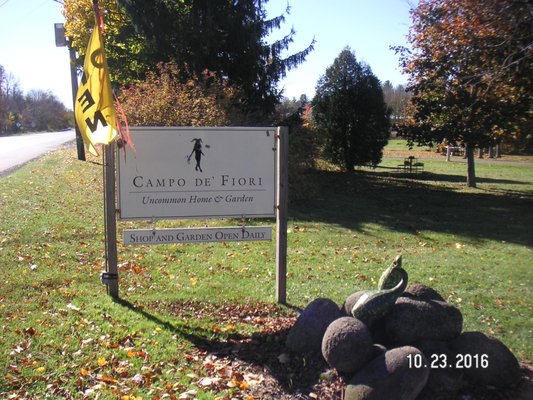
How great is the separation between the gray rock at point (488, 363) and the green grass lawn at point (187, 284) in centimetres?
86

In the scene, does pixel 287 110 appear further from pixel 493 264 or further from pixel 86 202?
pixel 493 264

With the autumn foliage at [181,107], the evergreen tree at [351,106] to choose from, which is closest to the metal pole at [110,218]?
the autumn foliage at [181,107]

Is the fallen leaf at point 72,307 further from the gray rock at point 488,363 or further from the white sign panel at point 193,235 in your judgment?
the gray rock at point 488,363

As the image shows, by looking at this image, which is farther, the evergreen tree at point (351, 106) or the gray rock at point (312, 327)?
the evergreen tree at point (351, 106)

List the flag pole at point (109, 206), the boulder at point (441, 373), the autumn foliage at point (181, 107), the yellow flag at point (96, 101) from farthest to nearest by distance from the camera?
1. the autumn foliage at point (181, 107)
2. the flag pole at point (109, 206)
3. the yellow flag at point (96, 101)
4. the boulder at point (441, 373)

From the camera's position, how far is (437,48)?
44.7 feet

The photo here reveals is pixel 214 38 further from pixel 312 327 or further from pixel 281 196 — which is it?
pixel 312 327

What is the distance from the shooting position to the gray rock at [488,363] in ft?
12.8

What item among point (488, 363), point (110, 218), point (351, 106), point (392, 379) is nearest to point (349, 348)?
point (392, 379)

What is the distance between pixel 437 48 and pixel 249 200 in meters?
9.85

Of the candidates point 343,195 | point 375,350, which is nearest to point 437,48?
point 343,195

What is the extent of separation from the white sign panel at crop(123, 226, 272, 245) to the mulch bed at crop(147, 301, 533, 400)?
85 centimetres

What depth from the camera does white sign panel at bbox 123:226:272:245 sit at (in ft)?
18.7

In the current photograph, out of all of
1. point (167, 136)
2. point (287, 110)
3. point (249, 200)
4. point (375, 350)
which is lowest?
point (375, 350)
